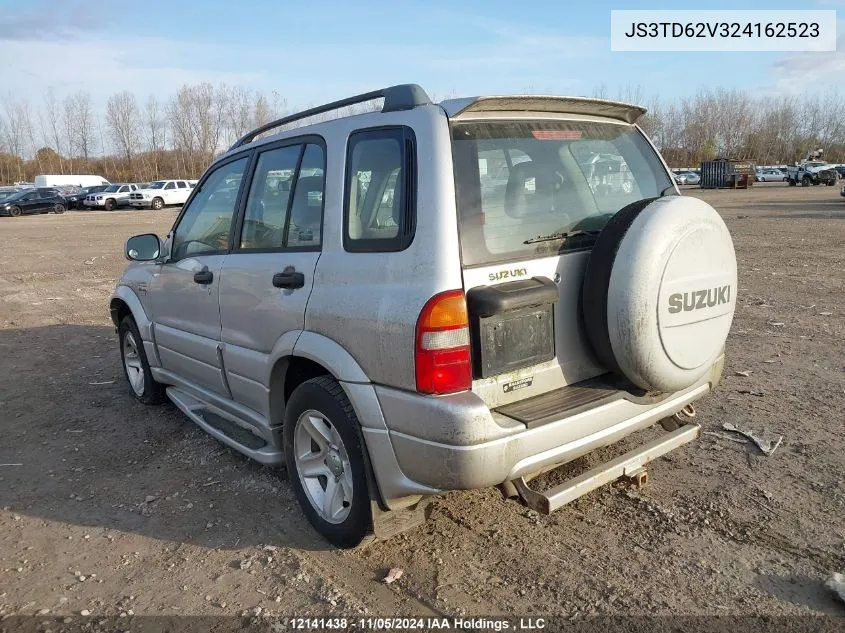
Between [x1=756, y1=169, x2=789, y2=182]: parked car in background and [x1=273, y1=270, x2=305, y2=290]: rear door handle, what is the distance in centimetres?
6415

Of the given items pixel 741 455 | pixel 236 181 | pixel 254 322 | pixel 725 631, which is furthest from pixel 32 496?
pixel 741 455

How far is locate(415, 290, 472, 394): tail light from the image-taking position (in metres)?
2.63

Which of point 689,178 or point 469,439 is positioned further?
point 689,178

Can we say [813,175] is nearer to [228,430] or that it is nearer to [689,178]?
[689,178]

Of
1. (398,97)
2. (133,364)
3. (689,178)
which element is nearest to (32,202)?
(133,364)

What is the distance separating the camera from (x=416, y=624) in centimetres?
270

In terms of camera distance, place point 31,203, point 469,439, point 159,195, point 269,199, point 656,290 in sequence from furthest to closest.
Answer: point 159,195, point 31,203, point 269,199, point 656,290, point 469,439

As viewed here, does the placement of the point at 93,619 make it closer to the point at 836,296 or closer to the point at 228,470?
the point at 228,470

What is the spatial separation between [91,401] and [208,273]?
2455 millimetres

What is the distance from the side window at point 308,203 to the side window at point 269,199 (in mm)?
82

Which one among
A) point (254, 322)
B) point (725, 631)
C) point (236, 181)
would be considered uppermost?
point (236, 181)

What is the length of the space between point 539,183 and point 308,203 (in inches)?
45.9

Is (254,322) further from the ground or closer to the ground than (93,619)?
further from the ground

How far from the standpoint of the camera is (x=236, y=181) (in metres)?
4.13
